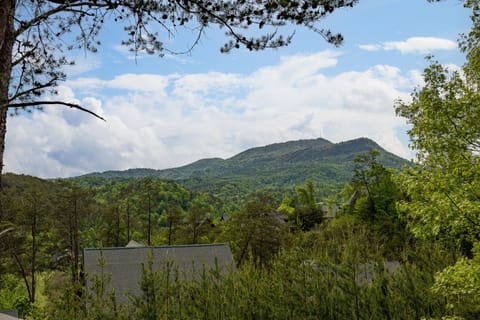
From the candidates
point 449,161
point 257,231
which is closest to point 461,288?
point 449,161

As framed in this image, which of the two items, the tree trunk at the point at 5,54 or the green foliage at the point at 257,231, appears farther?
the green foliage at the point at 257,231

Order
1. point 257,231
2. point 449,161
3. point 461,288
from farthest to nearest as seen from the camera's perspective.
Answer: point 257,231 < point 449,161 < point 461,288

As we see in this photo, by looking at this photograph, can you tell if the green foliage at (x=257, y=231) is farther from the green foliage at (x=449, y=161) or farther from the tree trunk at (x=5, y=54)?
the tree trunk at (x=5, y=54)

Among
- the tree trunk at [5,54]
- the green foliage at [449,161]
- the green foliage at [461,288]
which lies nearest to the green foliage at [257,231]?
the green foliage at [449,161]

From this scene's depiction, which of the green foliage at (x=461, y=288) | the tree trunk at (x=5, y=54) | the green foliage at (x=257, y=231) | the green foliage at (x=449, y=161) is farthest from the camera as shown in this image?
the green foliage at (x=257, y=231)

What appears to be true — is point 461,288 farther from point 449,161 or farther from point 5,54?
point 5,54

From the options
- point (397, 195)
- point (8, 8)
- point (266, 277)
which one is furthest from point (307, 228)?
point (8, 8)

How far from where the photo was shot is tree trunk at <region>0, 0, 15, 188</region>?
179 inches

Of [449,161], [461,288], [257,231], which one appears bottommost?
[257,231]

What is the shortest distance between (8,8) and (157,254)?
1413 centimetres

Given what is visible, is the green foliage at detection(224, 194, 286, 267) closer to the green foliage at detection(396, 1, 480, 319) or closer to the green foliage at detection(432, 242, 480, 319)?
the green foliage at detection(396, 1, 480, 319)

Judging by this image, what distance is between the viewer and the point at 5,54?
475 cm

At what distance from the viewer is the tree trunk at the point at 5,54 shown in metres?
4.55

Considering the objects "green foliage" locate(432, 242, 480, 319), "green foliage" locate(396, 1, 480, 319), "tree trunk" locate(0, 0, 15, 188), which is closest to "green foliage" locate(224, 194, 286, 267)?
"green foliage" locate(396, 1, 480, 319)
